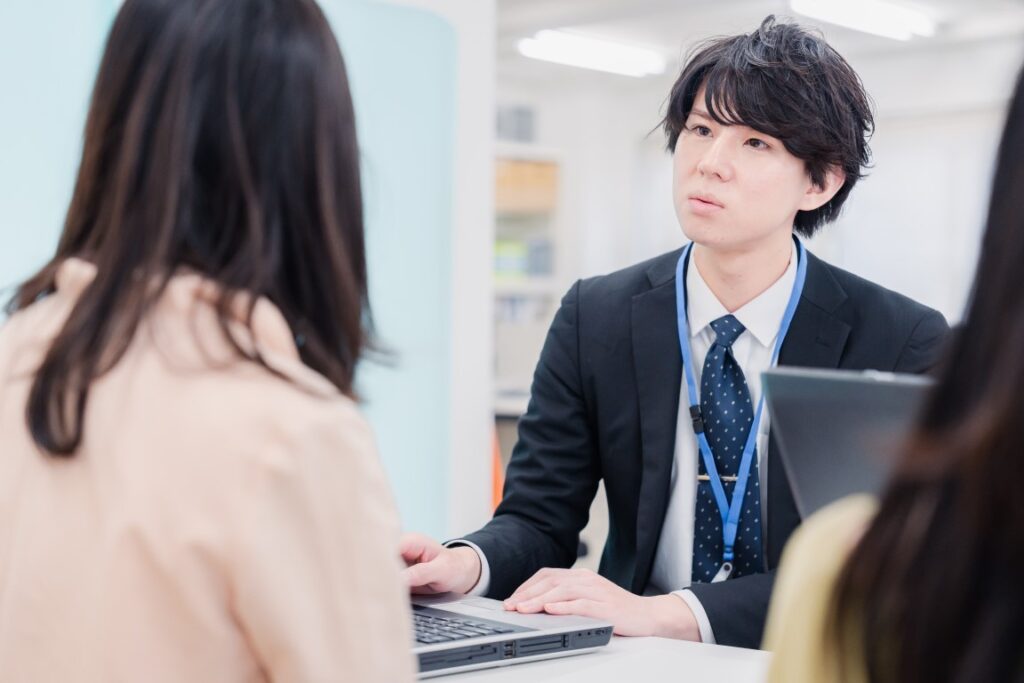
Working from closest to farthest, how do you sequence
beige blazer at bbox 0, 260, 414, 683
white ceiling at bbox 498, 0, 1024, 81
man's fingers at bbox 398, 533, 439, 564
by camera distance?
beige blazer at bbox 0, 260, 414, 683 → man's fingers at bbox 398, 533, 439, 564 → white ceiling at bbox 498, 0, 1024, 81

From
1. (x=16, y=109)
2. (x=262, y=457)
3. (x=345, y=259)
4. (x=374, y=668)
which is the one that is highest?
(x=16, y=109)

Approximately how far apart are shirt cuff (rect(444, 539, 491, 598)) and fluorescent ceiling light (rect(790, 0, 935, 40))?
5492mm

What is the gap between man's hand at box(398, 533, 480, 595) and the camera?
155 centimetres

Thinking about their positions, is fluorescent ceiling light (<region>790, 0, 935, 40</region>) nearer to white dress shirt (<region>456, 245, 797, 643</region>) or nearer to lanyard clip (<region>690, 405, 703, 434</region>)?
white dress shirt (<region>456, 245, 797, 643</region>)

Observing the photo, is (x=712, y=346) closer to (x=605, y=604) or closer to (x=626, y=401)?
(x=626, y=401)

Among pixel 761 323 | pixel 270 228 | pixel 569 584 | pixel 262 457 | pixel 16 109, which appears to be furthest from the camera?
pixel 16 109

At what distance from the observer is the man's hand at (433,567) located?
1547 mm

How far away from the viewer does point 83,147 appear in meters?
0.95

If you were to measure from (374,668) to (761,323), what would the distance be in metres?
1.16

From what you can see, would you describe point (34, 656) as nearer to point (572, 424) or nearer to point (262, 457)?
point (262, 457)

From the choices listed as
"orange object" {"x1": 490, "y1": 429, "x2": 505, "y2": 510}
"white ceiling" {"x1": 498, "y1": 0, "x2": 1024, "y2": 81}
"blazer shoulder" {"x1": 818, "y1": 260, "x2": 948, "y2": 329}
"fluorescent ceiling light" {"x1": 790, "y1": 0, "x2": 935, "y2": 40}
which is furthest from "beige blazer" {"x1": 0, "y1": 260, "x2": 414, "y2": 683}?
"fluorescent ceiling light" {"x1": 790, "y1": 0, "x2": 935, "y2": 40}

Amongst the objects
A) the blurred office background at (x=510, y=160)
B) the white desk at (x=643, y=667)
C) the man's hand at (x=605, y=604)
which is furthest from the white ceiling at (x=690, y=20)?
the white desk at (x=643, y=667)

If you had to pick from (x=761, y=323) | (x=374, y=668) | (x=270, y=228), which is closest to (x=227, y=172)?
(x=270, y=228)

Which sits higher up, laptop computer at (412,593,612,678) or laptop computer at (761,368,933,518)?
laptop computer at (761,368,933,518)
